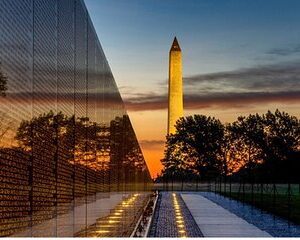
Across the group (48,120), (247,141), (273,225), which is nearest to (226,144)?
(247,141)

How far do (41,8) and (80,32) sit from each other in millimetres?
2973

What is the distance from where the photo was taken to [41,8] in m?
5.41

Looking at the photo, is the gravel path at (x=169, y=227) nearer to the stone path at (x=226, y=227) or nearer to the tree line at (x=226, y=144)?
the stone path at (x=226, y=227)

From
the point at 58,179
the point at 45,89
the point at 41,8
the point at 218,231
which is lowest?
the point at 218,231

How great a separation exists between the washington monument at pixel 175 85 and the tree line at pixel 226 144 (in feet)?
6.15

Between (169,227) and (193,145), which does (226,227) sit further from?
(193,145)

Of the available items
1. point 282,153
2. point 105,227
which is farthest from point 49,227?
point 282,153

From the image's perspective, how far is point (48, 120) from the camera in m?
5.86

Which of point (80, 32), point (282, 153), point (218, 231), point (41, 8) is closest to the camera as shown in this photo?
point (41, 8)

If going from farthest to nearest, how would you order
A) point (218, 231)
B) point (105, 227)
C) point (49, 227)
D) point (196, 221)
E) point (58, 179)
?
point (196, 221) → point (218, 231) → point (105, 227) → point (58, 179) → point (49, 227)

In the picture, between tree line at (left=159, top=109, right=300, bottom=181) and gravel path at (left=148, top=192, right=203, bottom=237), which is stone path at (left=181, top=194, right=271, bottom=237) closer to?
gravel path at (left=148, top=192, right=203, bottom=237)

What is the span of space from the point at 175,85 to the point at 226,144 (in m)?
11.0

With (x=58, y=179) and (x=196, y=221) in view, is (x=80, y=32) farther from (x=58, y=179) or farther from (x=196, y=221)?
(x=196, y=221)

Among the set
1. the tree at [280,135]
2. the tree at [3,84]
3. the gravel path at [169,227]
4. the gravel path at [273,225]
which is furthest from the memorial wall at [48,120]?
the tree at [280,135]
